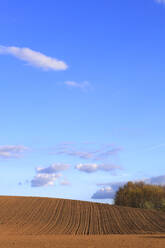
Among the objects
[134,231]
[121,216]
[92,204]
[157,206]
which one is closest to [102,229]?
[134,231]

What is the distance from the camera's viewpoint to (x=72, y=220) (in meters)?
48.8

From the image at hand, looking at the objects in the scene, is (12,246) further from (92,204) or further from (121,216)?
(92,204)

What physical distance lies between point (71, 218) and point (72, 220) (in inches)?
43.4

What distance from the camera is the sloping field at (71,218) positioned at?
4288 cm

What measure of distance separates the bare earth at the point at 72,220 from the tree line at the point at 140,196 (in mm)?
7096

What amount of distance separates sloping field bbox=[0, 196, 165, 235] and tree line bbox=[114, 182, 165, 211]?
22.9ft

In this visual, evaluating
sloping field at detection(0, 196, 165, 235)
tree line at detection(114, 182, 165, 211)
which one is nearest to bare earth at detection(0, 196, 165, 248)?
sloping field at detection(0, 196, 165, 235)

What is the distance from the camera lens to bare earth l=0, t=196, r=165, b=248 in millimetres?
39750

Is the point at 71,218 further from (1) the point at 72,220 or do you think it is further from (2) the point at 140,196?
(2) the point at 140,196

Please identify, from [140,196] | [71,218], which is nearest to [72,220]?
[71,218]

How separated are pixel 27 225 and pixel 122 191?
23.9 meters

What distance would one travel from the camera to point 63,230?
42.1 m

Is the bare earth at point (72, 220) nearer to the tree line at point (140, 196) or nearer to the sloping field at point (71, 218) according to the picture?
the sloping field at point (71, 218)

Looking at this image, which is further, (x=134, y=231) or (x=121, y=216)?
(x=121, y=216)
